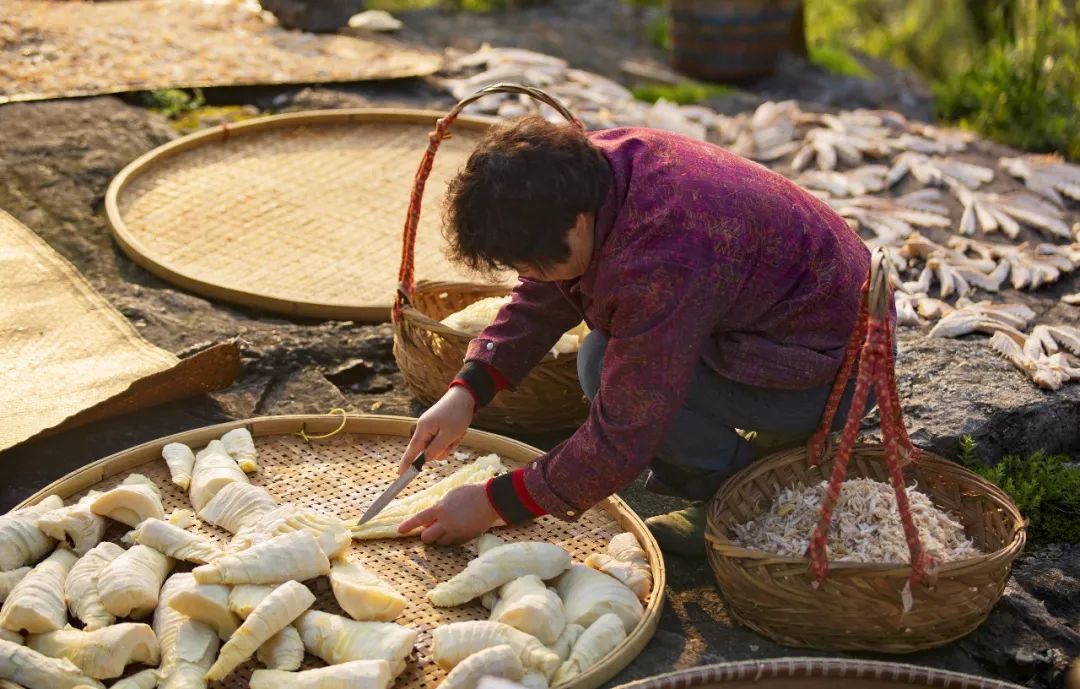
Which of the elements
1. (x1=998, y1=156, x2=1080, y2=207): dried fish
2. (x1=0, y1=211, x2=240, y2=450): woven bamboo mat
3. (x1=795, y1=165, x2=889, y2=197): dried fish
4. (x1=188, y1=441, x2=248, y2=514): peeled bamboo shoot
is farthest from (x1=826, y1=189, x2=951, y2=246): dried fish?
(x1=188, y1=441, x2=248, y2=514): peeled bamboo shoot

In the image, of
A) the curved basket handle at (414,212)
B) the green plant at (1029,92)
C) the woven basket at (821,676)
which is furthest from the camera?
the green plant at (1029,92)

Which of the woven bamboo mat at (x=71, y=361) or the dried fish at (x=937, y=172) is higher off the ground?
the dried fish at (x=937, y=172)

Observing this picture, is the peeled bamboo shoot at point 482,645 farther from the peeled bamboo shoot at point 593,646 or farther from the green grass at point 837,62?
the green grass at point 837,62

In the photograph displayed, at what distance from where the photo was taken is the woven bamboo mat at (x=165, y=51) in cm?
490

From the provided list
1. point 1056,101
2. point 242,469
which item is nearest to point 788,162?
point 1056,101

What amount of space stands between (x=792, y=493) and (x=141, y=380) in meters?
1.54

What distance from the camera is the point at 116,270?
147 inches

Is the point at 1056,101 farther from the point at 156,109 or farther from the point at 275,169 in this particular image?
the point at 156,109

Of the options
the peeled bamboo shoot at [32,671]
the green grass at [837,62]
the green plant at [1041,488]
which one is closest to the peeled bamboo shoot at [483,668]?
the peeled bamboo shoot at [32,671]

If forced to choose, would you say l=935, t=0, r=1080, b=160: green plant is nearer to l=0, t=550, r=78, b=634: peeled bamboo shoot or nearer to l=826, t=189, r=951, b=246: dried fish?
l=826, t=189, r=951, b=246: dried fish

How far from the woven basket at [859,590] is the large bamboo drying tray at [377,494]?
166 millimetres

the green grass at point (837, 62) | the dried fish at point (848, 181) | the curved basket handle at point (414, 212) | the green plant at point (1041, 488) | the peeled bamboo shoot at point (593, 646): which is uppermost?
the curved basket handle at point (414, 212)

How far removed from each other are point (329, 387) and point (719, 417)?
1162 mm

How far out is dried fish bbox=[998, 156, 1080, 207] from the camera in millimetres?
4418
